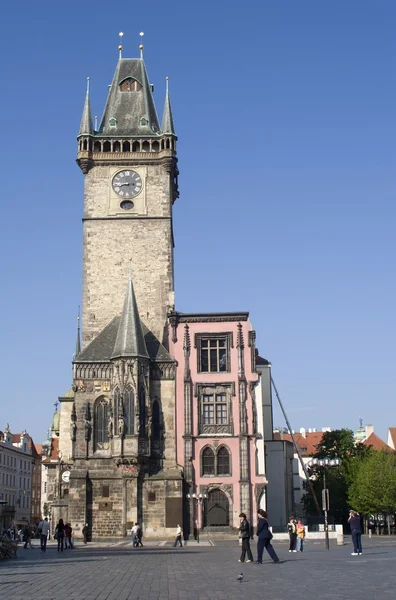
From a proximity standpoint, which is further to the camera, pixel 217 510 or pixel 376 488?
pixel 376 488

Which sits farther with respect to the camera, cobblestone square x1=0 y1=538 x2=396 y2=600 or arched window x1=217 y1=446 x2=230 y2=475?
arched window x1=217 y1=446 x2=230 y2=475

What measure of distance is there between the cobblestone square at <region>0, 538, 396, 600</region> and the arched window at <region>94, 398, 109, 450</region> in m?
23.2

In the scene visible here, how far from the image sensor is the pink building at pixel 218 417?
4928cm

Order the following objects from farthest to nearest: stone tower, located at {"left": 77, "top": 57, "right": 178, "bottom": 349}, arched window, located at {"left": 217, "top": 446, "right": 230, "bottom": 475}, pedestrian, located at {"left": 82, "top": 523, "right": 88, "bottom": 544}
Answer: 1. stone tower, located at {"left": 77, "top": 57, "right": 178, "bottom": 349}
2. arched window, located at {"left": 217, "top": 446, "right": 230, "bottom": 475}
3. pedestrian, located at {"left": 82, "top": 523, "right": 88, "bottom": 544}

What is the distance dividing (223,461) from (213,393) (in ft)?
14.5

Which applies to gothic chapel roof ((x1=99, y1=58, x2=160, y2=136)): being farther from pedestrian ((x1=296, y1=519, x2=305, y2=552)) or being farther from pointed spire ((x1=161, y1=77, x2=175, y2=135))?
pedestrian ((x1=296, y1=519, x2=305, y2=552))

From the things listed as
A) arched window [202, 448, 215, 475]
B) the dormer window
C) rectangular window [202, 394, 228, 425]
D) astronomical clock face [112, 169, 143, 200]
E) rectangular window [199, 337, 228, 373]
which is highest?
the dormer window

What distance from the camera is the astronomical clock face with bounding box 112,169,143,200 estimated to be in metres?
58.7

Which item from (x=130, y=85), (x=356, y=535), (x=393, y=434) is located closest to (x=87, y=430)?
(x=356, y=535)

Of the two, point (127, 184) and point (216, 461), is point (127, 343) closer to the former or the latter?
point (216, 461)

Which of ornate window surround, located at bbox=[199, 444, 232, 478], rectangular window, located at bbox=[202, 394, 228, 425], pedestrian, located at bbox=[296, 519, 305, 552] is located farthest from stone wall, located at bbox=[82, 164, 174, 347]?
pedestrian, located at bbox=[296, 519, 305, 552]

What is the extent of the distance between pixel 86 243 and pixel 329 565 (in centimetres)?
3900

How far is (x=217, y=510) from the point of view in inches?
1945

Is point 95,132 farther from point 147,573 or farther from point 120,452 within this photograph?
point 147,573
